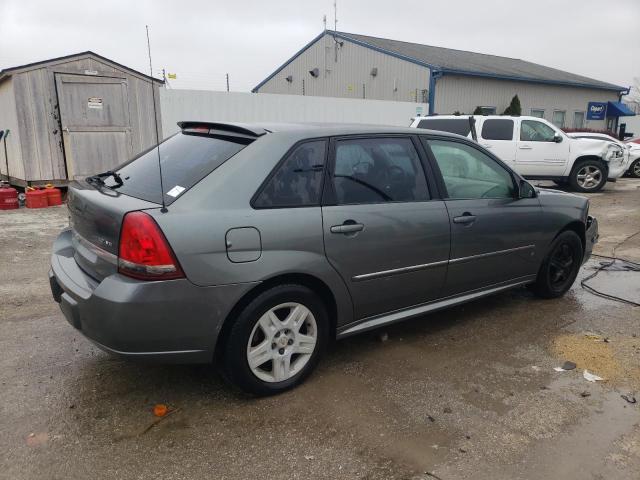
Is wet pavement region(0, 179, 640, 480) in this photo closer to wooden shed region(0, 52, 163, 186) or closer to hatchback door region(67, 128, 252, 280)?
hatchback door region(67, 128, 252, 280)

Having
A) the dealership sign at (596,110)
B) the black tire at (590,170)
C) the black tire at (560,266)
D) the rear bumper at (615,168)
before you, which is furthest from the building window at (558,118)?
the black tire at (560,266)

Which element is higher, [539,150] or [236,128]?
[236,128]

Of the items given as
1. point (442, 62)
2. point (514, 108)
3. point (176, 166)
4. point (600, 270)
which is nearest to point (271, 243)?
point (176, 166)

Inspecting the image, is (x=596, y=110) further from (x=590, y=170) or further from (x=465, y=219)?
(x=465, y=219)

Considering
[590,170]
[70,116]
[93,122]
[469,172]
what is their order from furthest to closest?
[590,170]
[93,122]
[70,116]
[469,172]

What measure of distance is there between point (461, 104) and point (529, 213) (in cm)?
1854

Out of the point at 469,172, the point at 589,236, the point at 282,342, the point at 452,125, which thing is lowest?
the point at 282,342

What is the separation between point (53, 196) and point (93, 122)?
1.79 m

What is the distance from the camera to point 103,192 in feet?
10.3

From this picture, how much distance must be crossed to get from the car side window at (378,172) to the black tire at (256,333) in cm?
66

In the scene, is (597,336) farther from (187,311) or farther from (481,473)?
(187,311)

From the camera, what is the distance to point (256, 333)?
304cm

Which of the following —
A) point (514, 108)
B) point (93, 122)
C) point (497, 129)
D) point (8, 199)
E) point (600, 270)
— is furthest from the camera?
point (514, 108)

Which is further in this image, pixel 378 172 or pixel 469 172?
pixel 469 172
